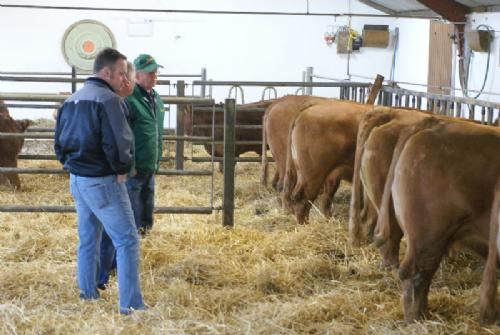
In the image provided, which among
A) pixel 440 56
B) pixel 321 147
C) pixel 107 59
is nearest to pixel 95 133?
pixel 107 59

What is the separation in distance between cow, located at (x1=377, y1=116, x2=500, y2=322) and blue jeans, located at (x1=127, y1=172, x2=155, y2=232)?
67.8 inches

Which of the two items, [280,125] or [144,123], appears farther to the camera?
[280,125]

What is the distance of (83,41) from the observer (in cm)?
1550

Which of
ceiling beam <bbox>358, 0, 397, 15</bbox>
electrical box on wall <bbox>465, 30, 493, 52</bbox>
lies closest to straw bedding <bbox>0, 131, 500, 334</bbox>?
electrical box on wall <bbox>465, 30, 493, 52</bbox>

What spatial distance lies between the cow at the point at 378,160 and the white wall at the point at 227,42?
10.3 m

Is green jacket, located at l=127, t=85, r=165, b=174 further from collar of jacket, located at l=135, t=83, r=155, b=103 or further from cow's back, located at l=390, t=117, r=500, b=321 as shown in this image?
cow's back, located at l=390, t=117, r=500, b=321

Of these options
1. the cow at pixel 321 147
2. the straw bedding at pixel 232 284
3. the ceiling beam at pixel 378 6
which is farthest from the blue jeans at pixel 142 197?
the ceiling beam at pixel 378 6

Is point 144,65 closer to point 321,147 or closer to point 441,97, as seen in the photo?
point 321,147

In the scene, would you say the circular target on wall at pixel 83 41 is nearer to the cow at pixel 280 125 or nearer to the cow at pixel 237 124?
the cow at pixel 237 124

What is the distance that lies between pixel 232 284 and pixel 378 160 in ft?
4.03

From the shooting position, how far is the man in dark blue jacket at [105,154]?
12.9 feet

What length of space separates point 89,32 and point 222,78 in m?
2.83

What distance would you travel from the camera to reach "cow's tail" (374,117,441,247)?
4348mm

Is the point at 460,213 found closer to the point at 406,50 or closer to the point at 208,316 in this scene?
the point at 208,316
